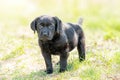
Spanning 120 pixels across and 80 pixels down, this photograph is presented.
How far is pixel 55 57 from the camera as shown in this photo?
11.9 meters

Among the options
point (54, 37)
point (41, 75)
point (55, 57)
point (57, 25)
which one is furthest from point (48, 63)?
point (55, 57)

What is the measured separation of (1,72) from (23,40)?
3.10 m

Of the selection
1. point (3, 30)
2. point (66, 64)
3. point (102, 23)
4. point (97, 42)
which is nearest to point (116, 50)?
point (97, 42)

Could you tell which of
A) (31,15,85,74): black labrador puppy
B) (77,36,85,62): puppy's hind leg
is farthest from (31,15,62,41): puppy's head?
(77,36,85,62): puppy's hind leg

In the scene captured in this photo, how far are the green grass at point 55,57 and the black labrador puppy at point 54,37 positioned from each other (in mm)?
349

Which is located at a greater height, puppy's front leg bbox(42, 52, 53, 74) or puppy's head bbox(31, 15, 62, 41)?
puppy's head bbox(31, 15, 62, 41)

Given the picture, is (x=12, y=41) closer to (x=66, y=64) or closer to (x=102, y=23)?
(x=66, y=64)

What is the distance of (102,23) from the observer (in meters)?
19.7

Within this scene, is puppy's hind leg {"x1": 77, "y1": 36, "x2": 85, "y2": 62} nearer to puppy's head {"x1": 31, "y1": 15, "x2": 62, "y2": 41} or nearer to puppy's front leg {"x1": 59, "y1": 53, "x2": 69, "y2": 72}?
Answer: puppy's front leg {"x1": 59, "y1": 53, "x2": 69, "y2": 72}

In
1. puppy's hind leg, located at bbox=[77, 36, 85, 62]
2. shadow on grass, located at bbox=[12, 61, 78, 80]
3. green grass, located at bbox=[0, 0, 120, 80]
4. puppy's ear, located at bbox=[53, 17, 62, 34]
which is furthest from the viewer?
puppy's hind leg, located at bbox=[77, 36, 85, 62]

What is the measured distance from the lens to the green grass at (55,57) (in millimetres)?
10367

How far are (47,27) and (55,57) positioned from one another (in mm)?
2218

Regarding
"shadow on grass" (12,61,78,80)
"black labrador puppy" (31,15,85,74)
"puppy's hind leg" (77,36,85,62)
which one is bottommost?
"shadow on grass" (12,61,78,80)

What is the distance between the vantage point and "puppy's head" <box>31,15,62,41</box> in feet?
31.9
